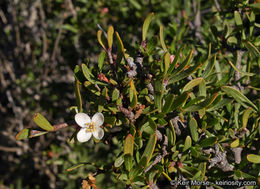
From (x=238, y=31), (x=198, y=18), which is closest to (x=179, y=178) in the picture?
(x=238, y=31)

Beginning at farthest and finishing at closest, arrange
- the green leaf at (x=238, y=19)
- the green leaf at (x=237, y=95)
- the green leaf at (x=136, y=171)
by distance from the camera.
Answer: the green leaf at (x=238, y=19) < the green leaf at (x=237, y=95) < the green leaf at (x=136, y=171)

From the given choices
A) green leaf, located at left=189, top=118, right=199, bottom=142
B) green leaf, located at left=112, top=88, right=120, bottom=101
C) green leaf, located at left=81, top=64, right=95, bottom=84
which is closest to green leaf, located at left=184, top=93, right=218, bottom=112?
green leaf, located at left=189, top=118, right=199, bottom=142

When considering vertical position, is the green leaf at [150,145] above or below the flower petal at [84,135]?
below

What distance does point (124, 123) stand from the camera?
3.42 feet

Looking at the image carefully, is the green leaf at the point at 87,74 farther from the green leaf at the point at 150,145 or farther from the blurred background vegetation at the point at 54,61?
the blurred background vegetation at the point at 54,61

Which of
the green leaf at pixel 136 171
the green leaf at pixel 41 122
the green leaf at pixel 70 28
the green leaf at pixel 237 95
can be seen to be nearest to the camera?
the green leaf at pixel 41 122

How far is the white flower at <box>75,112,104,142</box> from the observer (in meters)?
1.00

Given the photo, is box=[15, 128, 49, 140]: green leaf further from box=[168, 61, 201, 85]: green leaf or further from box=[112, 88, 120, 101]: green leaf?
box=[168, 61, 201, 85]: green leaf

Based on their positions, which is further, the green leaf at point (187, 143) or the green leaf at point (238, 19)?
the green leaf at point (238, 19)

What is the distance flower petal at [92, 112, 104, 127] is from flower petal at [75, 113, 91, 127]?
0.08ft

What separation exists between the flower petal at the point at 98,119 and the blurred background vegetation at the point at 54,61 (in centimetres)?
111

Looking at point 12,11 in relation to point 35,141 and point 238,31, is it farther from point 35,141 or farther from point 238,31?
point 238,31

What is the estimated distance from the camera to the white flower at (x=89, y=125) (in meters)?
1.00

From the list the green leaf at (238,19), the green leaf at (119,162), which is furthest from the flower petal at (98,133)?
the green leaf at (238,19)
